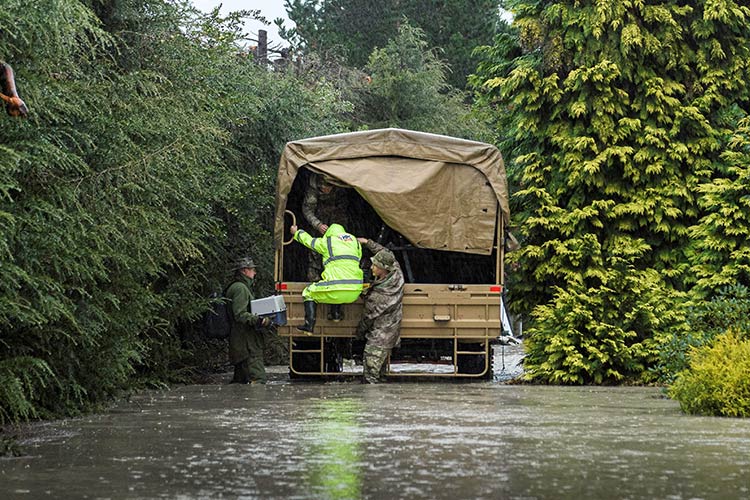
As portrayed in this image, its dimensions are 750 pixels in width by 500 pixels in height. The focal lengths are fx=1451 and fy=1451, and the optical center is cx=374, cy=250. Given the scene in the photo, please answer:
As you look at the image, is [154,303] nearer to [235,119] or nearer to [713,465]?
[235,119]

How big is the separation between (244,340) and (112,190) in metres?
6.43

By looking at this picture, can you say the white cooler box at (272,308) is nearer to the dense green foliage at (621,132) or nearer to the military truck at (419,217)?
the military truck at (419,217)

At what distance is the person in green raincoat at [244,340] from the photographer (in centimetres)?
2016

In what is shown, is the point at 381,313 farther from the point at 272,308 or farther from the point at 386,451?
the point at 386,451

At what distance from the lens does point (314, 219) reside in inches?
790

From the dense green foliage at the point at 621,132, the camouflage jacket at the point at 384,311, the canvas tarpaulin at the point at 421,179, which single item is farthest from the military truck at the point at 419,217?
the dense green foliage at the point at 621,132

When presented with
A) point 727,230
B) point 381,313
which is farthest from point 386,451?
point 727,230

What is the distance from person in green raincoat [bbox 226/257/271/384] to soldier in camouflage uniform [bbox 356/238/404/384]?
152 centimetres

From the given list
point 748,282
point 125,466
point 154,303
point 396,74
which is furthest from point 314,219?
point 396,74

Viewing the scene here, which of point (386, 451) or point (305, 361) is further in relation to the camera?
point (305, 361)

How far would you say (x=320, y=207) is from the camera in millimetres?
20797

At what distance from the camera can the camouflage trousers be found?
63.8 ft

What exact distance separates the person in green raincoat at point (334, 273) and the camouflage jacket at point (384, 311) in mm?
287

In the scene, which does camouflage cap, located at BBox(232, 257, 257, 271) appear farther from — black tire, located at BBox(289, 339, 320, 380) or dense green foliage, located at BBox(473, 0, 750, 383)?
dense green foliage, located at BBox(473, 0, 750, 383)
